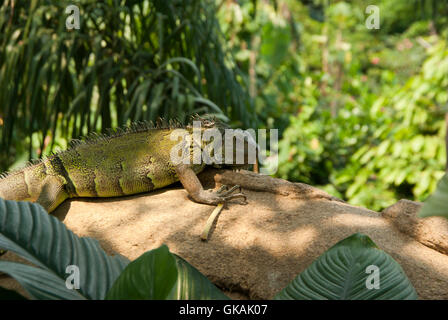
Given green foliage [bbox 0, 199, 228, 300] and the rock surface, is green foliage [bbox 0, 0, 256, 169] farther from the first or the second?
green foliage [bbox 0, 199, 228, 300]

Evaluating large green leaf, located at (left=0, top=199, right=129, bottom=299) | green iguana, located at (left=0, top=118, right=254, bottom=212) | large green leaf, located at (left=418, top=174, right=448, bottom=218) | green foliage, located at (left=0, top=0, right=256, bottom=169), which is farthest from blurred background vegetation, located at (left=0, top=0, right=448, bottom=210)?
large green leaf, located at (left=418, top=174, right=448, bottom=218)

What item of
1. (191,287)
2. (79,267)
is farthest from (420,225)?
(79,267)

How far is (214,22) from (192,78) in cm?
58

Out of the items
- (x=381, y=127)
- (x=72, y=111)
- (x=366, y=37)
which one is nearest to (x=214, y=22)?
(x=72, y=111)

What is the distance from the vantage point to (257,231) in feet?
5.99

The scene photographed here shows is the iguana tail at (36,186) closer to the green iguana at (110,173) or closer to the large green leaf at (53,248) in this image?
the green iguana at (110,173)

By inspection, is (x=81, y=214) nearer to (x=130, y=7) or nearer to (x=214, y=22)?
(x=130, y=7)

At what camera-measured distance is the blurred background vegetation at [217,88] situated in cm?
333

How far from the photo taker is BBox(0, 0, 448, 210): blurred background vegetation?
10.9 ft

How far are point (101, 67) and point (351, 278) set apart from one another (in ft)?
8.92

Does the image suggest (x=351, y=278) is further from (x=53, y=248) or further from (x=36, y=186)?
(x=36, y=186)

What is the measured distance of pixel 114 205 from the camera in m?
2.10

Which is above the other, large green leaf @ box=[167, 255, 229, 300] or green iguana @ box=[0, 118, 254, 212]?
green iguana @ box=[0, 118, 254, 212]

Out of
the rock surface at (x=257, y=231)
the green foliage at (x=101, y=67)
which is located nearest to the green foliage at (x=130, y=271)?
the rock surface at (x=257, y=231)
